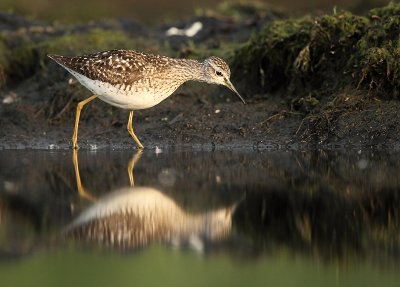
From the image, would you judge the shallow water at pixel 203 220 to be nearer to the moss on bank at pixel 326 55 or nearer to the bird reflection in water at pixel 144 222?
the bird reflection in water at pixel 144 222

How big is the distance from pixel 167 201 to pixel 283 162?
2.68 meters

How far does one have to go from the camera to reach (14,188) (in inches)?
390

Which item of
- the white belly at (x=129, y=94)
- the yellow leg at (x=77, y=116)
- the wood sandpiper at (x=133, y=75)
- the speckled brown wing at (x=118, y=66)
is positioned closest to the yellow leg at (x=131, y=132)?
the wood sandpiper at (x=133, y=75)

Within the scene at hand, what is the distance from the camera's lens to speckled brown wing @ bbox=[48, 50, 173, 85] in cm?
1273

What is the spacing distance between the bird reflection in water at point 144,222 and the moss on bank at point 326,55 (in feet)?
15.8

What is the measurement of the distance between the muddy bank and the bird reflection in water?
4116 millimetres

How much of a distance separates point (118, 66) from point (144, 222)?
15.9 feet

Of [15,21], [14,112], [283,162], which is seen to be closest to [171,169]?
[283,162]

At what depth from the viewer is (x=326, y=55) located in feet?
45.2

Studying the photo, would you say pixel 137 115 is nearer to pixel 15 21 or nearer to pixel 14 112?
pixel 14 112

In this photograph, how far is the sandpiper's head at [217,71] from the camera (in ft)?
43.7

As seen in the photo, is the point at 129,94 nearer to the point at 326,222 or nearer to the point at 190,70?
the point at 190,70

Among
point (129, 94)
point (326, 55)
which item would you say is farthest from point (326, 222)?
point (326, 55)

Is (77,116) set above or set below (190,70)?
below
